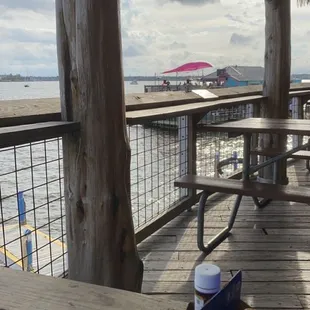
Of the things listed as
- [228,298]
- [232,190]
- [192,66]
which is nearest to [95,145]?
[228,298]

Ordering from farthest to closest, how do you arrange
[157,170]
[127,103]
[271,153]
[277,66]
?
[157,170] < [277,66] < [271,153] < [127,103]

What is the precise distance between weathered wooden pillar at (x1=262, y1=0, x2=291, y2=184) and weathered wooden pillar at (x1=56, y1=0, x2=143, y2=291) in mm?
2518

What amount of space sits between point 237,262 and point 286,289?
425mm

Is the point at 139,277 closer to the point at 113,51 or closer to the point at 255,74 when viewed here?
the point at 113,51

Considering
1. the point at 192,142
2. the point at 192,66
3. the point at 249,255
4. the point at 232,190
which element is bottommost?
Answer: the point at 249,255

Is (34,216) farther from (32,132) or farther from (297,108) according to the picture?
(297,108)

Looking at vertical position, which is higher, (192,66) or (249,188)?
(192,66)

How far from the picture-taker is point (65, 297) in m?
0.93

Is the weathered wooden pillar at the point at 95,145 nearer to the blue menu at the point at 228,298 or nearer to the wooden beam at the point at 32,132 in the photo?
the wooden beam at the point at 32,132

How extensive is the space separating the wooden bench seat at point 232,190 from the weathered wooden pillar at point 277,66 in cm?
133

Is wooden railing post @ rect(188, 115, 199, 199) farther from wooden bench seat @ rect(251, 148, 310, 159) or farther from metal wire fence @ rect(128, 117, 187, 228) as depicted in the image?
wooden bench seat @ rect(251, 148, 310, 159)

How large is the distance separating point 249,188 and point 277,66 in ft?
6.55

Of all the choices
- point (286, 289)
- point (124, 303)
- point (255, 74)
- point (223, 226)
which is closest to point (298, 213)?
point (223, 226)

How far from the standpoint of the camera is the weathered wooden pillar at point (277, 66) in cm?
413
